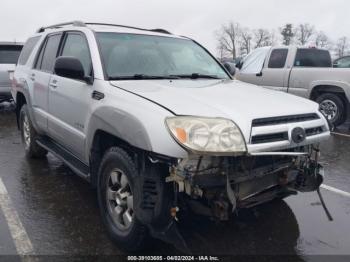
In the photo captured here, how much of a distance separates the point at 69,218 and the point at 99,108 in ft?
4.04

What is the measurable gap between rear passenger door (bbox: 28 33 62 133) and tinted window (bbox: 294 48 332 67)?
21.5ft

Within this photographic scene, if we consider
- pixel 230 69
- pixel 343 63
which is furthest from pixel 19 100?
pixel 343 63

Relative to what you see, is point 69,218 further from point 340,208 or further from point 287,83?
point 287,83

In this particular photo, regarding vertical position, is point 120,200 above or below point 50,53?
below

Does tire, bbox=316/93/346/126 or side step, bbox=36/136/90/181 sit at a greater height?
side step, bbox=36/136/90/181

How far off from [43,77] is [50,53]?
0.34 meters

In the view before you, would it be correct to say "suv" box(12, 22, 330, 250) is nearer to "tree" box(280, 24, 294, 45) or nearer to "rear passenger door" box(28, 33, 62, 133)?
"rear passenger door" box(28, 33, 62, 133)

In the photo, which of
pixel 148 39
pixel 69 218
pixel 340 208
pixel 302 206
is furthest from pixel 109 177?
pixel 340 208

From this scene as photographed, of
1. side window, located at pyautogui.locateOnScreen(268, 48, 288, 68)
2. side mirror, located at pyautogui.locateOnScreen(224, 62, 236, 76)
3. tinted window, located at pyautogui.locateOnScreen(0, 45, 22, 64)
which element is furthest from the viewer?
tinted window, located at pyautogui.locateOnScreen(0, 45, 22, 64)

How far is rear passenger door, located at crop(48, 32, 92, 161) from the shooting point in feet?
12.8

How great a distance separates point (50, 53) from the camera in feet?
17.1

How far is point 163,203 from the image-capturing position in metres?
2.92

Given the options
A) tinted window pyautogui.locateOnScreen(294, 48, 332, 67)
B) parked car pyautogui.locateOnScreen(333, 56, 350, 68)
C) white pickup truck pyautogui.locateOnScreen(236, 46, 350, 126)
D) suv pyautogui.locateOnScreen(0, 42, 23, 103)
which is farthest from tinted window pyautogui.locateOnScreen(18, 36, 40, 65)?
parked car pyautogui.locateOnScreen(333, 56, 350, 68)

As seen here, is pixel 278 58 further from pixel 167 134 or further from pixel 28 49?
pixel 167 134
